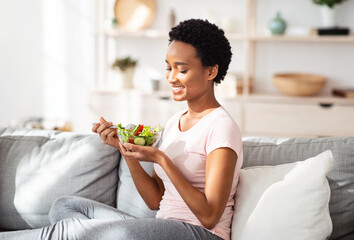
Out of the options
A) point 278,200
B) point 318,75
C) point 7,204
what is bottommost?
point 7,204

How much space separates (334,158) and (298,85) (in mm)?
2303

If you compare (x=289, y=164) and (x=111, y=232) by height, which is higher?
(x=289, y=164)

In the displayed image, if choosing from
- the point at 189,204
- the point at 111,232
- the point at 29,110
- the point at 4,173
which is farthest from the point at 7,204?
the point at 29,110

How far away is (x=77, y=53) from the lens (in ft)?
16.2

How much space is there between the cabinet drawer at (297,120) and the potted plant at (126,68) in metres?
1.07

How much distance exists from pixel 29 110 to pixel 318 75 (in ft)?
8.92

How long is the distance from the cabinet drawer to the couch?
2108 mm

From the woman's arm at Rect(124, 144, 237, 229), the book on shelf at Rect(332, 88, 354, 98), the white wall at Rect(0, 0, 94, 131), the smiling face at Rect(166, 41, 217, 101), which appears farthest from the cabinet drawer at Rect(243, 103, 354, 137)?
the woman's arm at Rect(124, 144, 237, 229)

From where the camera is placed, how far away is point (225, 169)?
167 centimetres

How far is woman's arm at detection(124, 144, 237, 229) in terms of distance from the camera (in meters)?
1.66

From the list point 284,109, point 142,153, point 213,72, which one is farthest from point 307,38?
point 142,153

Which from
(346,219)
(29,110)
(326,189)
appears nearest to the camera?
(326,189)

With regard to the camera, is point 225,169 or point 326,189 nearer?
point 225,169

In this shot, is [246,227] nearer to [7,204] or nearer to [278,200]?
[278,200]
